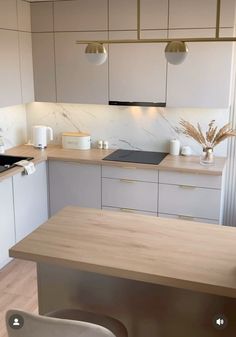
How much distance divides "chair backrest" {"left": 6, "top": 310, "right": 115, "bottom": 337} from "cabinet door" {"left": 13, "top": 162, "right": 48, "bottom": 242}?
2.22 meters

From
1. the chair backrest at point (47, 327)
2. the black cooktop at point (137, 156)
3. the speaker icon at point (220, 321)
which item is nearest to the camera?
the chair backrest at point (47, 327)

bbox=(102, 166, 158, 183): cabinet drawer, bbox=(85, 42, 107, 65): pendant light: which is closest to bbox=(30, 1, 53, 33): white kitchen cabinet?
bbox=(102, 166, 158, 183): cabinet drawer

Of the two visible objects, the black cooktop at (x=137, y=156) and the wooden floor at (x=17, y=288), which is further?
the black cooktop at (x=137, y=156)

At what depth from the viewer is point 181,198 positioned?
3732mm

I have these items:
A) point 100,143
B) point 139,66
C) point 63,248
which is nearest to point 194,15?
point 139,66

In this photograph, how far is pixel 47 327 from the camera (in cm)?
147

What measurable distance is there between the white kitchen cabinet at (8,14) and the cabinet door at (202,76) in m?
1.50

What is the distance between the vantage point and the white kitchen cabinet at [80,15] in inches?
149

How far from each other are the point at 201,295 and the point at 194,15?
8.28 ft

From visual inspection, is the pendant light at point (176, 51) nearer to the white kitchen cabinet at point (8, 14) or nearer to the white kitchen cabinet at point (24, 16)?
the white kitchen cabinet at point (8, 14)

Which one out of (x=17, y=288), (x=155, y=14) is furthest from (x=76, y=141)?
(x=17, y=288)

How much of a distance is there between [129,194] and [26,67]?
5.44ft

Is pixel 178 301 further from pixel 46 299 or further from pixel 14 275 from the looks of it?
pixel 14 275

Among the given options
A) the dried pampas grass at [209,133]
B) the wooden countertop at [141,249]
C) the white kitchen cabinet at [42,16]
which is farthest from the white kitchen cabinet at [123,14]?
the wooden countertop at [141,249]
